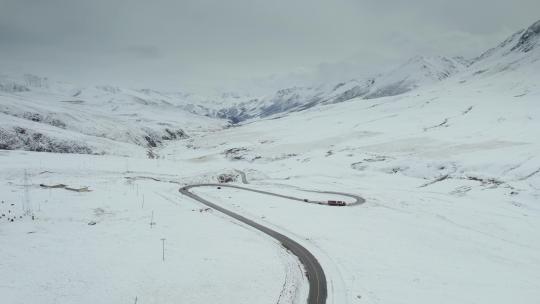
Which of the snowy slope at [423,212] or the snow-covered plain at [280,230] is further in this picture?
the snowy slope at [423,212]

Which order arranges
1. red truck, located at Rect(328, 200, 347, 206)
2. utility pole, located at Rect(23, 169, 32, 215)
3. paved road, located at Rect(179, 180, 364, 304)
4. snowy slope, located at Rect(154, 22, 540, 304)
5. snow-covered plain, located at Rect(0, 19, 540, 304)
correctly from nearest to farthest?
snow-covered plain, located at Rect(0, 19, 540, 304)
paved road, located at Rect(179, 180, 364, 304)
snowy slope, located at Rect(154, 22, 540, 304)
utility pole, located at Rect(23, 169, 32, 215)
red truck, located at Rect(328, 200, 347, 206)

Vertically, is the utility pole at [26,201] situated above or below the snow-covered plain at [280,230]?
above

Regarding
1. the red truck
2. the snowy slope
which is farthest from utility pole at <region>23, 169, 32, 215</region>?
the red truck

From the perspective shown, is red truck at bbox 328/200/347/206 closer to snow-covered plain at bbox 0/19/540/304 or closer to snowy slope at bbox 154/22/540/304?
snow-covered plain at bbox 0/19/540/304

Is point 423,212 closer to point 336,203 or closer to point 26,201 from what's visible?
point 336,203

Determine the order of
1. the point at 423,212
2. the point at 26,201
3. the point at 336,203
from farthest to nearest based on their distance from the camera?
the point at 336,203 < the point at 423,212 < the point at 26,201

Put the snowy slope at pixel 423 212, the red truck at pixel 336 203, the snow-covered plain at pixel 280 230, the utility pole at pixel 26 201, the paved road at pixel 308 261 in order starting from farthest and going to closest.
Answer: the red truck at pixel 336 203, the utility pole at pixel 26 201, the snowy slope at pixel 423 212, the paved road at pixel 308 261, the snow-covered plain at pixel 280 230

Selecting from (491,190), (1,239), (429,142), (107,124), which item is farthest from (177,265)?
(107,124)

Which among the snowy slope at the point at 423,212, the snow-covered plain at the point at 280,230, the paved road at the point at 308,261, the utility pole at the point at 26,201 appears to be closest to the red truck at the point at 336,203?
the snow-covered plain at the point at 280,230

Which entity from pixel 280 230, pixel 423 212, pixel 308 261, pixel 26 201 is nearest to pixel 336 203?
pixel 423 212

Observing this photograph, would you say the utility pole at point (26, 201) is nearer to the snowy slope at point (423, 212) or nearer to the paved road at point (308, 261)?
the paved road at point (308, 261)

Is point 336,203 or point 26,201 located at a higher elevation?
point 26,201
